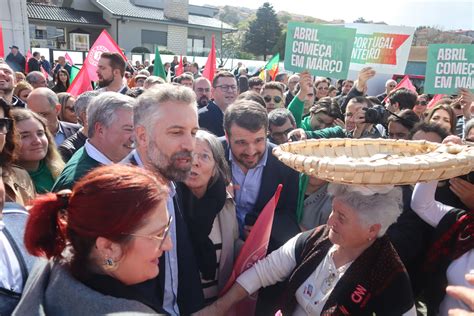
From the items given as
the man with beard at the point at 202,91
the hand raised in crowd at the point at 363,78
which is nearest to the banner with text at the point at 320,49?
the hand raised in crowd at the point at 363,78

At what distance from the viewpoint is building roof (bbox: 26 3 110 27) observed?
3559 centimetres

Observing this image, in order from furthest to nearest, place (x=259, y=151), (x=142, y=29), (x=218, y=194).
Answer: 1. (x=142, y=29)
2. (x=259, y=151)
3. (x=218, y=194)

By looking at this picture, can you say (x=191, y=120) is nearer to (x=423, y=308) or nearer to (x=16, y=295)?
(x=16, y=295)

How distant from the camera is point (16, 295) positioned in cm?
137

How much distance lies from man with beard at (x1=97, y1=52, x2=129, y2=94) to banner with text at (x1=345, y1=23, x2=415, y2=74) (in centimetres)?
390

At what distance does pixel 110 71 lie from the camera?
481 cm

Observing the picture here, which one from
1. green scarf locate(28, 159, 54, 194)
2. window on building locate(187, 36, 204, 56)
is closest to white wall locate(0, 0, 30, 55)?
green scarf locate(28, 159, 54, 194)

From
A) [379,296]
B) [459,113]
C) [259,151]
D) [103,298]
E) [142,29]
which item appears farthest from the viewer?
[142,29]

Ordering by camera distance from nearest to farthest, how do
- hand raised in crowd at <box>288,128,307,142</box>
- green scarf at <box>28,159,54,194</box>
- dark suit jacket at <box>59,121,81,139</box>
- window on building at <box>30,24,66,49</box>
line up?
1. green scarf at <box>28,159,54,194</box>
2. hand raised in crowd at <box>288,128,307,142</box>
3. dark suit jacket at <box>59,121,81,139</box>
4. window on building at <box>30,24,66,49</box>

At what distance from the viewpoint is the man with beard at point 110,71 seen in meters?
4.79

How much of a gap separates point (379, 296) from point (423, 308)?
205 centimetres

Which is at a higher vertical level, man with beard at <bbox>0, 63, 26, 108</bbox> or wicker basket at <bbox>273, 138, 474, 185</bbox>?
wicker basket at <bbox>273, 138, 474, 185</bbox>

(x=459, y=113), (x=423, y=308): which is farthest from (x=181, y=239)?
(x=459, y=113)

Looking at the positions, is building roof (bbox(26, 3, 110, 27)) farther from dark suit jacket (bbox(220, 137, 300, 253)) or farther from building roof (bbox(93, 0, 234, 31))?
dark suit jacket (bbox(220, 137, 300, 253))
